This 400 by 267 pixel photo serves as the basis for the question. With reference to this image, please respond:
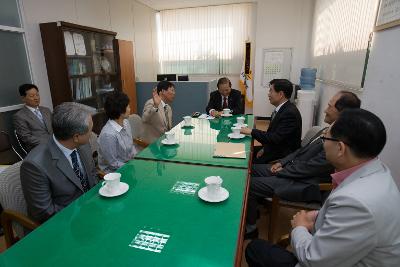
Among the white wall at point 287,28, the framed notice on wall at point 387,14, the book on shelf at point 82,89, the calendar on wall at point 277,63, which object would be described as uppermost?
the white wall at point 287,28

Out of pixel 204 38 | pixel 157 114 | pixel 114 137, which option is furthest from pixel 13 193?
pixel 204 38

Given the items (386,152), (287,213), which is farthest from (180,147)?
(386,152)

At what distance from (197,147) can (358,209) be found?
129 centimetres

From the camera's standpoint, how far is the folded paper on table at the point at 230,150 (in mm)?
1777

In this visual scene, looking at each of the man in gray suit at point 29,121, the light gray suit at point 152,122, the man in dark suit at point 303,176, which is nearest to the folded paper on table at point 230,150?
the man in dark suit at point 303,176

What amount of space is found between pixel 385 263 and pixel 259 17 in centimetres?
602

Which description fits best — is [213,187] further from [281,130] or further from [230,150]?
[281,130]

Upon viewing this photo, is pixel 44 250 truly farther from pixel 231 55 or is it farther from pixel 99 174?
pixel 231 55

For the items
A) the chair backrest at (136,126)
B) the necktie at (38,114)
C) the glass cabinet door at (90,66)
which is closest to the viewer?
the chair backrest at (136,126)

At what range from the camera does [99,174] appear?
5.87 ft

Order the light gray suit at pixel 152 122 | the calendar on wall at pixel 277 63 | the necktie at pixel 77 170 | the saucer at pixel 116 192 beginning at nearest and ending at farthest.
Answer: the saucer at pixel 116 192
the necktie at pixel 77 170
the light gray suit at pixel 152 122
the calendar on wall at pixel 277 63

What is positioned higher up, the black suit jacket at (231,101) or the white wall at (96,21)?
the white wall at (96,21)

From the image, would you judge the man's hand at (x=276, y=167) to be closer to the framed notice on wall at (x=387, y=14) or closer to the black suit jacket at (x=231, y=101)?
the framed notice on wall at (x=387, y=14)

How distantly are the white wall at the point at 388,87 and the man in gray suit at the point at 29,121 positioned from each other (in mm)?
3326
